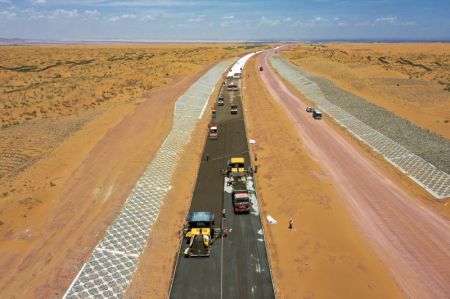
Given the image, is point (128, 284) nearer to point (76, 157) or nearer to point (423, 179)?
point (76, 157)

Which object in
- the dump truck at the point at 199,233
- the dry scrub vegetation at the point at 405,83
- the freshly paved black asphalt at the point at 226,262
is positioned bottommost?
the freshly paved black asphalt at the point at 226,262

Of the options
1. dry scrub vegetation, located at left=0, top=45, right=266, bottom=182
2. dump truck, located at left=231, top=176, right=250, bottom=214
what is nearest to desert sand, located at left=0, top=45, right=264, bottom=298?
dry scrub vegetation, located at left=0, top=45, right=266, bottom=182

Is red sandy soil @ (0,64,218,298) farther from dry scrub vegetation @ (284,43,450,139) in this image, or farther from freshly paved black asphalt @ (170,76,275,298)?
dry scrub vegetation @ (284,43,450,139)

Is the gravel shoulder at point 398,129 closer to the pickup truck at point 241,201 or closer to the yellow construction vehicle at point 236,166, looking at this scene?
the yellow construction vehicle at point 236,166

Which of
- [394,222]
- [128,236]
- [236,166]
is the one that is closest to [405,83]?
[394,222]

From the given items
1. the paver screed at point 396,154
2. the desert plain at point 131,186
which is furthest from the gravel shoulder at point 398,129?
the desert plain at point 131,186

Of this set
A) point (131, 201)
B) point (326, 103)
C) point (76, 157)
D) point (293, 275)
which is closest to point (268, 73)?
point (326, 103)
